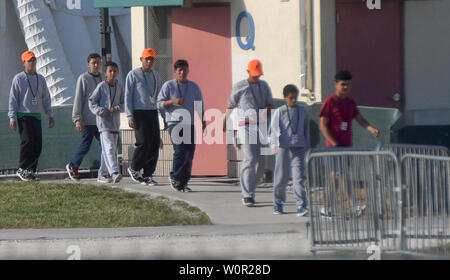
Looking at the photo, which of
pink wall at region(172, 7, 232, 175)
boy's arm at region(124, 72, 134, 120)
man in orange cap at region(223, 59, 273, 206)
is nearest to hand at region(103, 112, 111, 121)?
boy's arm at region(124, 72, 134, 120)

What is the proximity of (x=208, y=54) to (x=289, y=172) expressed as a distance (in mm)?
4102

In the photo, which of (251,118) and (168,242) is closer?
(168,242)

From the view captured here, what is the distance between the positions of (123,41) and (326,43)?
10.5 meters

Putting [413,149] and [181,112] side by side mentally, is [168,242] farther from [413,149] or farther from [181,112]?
[181,112]

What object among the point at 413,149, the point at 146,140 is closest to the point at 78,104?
the point at 146,140

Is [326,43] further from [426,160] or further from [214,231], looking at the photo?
[426,160]

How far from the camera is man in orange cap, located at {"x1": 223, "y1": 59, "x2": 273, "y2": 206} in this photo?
40.1ft

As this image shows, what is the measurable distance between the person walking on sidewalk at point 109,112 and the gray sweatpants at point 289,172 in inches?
130

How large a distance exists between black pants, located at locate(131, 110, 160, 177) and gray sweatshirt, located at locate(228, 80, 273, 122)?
1.89 m

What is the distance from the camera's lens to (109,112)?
46.7 ft

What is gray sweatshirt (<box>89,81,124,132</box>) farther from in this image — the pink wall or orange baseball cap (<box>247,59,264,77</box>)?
orange baseball cap (<box>247,59,264,77</box>)

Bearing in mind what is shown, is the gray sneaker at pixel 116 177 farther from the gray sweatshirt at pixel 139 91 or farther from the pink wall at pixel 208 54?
the pink wall at pixel 208 54

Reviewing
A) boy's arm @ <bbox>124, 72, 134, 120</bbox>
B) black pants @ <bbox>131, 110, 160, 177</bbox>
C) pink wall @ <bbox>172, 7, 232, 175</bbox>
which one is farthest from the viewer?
pink wall @ <bbox>172, 7, 232, 175</bbox>

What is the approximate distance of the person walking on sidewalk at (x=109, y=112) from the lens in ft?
46.6
